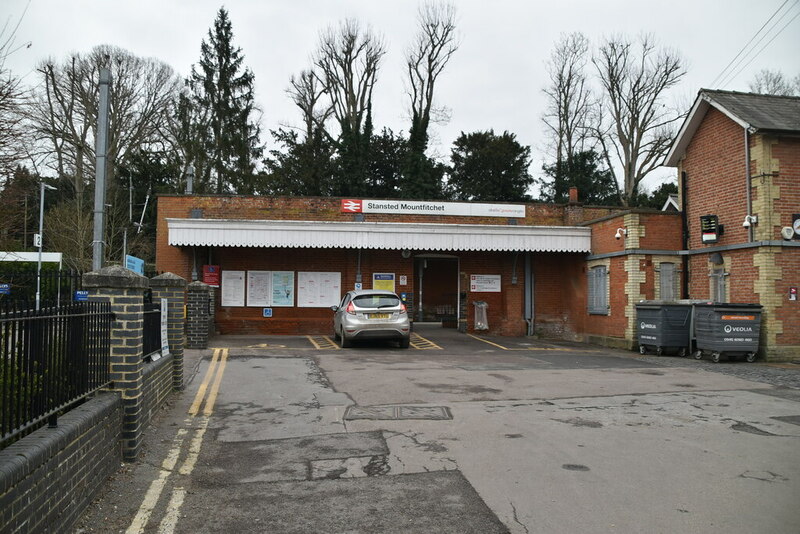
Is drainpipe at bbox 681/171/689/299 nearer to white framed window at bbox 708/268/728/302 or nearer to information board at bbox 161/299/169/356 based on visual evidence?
white framed window at bbox 708/268/728/302

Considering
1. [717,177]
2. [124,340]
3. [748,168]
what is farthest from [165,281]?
[717,177]

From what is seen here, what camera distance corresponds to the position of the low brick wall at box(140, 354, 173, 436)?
6.41m

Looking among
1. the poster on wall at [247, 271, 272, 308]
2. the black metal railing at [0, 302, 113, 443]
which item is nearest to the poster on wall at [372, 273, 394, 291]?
the poster on wall at [247, 271, 272, 308]

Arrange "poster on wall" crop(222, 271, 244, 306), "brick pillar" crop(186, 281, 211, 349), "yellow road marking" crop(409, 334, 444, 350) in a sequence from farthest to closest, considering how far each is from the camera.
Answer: "poster on wall" crop(222, 271, 244, 306)
"yellow road marking" crop(409, 334, 444, 350)
"brick pillar" crop(186, 281, 211, 349)

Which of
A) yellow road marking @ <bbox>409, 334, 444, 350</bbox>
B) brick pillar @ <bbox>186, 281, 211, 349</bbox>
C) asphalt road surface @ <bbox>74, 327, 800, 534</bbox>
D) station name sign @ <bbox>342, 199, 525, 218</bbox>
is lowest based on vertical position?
asphalt road surface @ <bbox>74, 327, 800, 534</bbox>

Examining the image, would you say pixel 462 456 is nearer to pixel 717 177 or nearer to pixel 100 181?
pixel 100 181

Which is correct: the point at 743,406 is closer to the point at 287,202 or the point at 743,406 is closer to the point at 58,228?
the point at 287,202

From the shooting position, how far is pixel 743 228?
Result: 610 inches

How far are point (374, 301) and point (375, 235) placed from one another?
190 inches

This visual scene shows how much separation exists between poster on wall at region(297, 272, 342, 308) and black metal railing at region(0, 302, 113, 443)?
1576cm

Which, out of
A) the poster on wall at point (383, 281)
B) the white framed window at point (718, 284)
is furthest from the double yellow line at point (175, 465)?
the white framed window at point (718, 284)

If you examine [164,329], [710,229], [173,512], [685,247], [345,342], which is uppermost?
[710,229]

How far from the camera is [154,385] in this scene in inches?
280

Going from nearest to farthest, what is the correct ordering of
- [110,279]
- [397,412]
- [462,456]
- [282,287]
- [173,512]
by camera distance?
[173,512]
[110,279]
[462,456]
[397,412]
[282,287]
